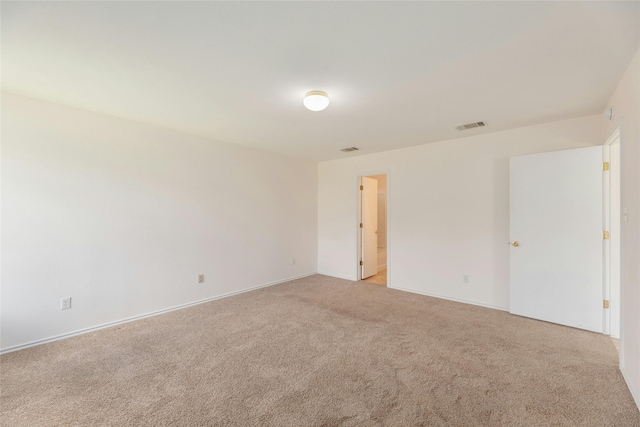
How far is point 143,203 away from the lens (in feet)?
11.0

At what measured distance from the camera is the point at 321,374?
7.04 ft

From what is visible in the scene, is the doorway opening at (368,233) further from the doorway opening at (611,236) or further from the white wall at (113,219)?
the doorway opening at (611,236)

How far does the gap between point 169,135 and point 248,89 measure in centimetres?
182

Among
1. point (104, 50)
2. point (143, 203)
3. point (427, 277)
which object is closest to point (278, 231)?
point (143, 203)

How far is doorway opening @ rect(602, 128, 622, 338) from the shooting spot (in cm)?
278

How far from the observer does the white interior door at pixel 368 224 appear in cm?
534

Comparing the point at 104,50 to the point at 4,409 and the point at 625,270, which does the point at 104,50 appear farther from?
the point at 625,270

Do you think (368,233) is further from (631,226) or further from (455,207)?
(631,226)

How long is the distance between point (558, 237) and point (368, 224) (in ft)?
9.87

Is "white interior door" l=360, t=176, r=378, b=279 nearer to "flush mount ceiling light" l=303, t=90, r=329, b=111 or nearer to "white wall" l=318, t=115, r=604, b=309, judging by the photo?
"white wall" l=318, t=115, r=604, b=309

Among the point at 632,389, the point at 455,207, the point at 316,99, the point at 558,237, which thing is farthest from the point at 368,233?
the point at 632,389

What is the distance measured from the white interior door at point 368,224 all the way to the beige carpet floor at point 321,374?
2096 mm

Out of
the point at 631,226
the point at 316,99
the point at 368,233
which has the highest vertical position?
the point at 316,99

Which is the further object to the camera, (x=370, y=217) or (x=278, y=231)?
(x=370, y=217)
